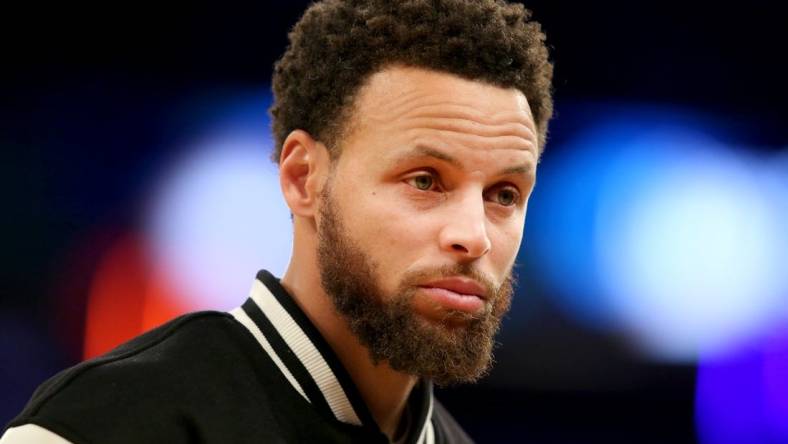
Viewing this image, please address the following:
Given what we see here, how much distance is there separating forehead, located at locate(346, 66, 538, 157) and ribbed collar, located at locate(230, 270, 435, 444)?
30 centimetres

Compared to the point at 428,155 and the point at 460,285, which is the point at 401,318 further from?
the point at 428,155

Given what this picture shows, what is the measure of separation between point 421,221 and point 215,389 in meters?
0.40

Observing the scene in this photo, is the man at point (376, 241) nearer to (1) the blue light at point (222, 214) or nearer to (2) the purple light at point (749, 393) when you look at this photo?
(1) the blue light at point (222, 214)

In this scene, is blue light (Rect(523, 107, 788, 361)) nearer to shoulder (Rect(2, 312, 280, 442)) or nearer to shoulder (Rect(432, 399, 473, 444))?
shoulder (Rect(432, 399, 473, 444))

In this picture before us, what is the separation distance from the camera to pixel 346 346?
5.32ft

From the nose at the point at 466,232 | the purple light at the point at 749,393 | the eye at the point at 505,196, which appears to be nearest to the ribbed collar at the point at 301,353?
the nose at the point at 466,232

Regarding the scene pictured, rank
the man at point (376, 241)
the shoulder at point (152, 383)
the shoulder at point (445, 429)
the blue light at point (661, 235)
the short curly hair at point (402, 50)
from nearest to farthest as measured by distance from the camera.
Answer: the shoulder at point (152, 383)
the man at point (376, 241)
the short curly hair at point (402, 50)
the shoulder at point (445, 429)
the blue light at point (661, 235)

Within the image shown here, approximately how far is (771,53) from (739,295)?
0.77 metres

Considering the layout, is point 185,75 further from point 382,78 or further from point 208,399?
point 208,399

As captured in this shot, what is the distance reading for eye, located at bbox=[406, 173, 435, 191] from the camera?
5.04ft

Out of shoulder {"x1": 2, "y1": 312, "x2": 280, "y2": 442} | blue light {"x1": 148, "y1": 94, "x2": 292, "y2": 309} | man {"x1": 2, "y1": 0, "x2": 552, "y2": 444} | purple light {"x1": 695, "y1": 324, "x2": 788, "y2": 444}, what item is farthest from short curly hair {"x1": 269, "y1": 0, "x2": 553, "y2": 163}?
purple light {"x1": 695, "y1": 324, "x2": 788, "y2": 444}

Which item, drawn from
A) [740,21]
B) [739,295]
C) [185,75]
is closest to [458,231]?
[185,75]

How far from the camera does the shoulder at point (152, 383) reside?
131cm

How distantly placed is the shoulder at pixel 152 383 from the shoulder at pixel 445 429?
1.99 feet
